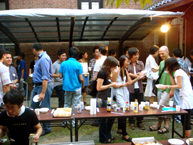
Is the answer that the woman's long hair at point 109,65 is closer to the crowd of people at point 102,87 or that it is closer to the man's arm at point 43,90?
the crowd of people at point 102,87

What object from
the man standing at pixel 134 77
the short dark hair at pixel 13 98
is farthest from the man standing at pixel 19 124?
the man standing at pixel 134 77

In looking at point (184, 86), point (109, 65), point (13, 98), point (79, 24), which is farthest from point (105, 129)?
point (79, 24)

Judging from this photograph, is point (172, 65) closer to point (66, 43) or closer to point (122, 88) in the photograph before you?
point (122, 88)

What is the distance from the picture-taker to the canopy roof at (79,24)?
240 inches

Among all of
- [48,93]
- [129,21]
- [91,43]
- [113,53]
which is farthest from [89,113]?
[91,43]

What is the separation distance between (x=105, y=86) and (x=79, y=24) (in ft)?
14.4

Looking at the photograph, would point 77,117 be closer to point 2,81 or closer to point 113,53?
point 2,81

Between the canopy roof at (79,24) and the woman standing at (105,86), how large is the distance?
2665 mm

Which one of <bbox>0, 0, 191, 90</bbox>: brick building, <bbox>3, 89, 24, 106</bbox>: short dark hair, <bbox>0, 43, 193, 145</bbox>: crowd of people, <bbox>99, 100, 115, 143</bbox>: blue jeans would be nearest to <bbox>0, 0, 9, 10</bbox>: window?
<bbox>0, 0, 191, 90</bbox>: brick building

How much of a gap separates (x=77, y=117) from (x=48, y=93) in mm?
1419

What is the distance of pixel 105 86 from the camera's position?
13.2ft

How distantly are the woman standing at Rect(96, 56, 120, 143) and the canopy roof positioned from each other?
2665mm

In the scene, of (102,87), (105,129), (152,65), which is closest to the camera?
(102,87)

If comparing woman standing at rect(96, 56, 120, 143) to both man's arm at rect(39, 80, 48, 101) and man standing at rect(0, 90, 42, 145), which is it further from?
man standing at rect(0, 90, 42, 145)
